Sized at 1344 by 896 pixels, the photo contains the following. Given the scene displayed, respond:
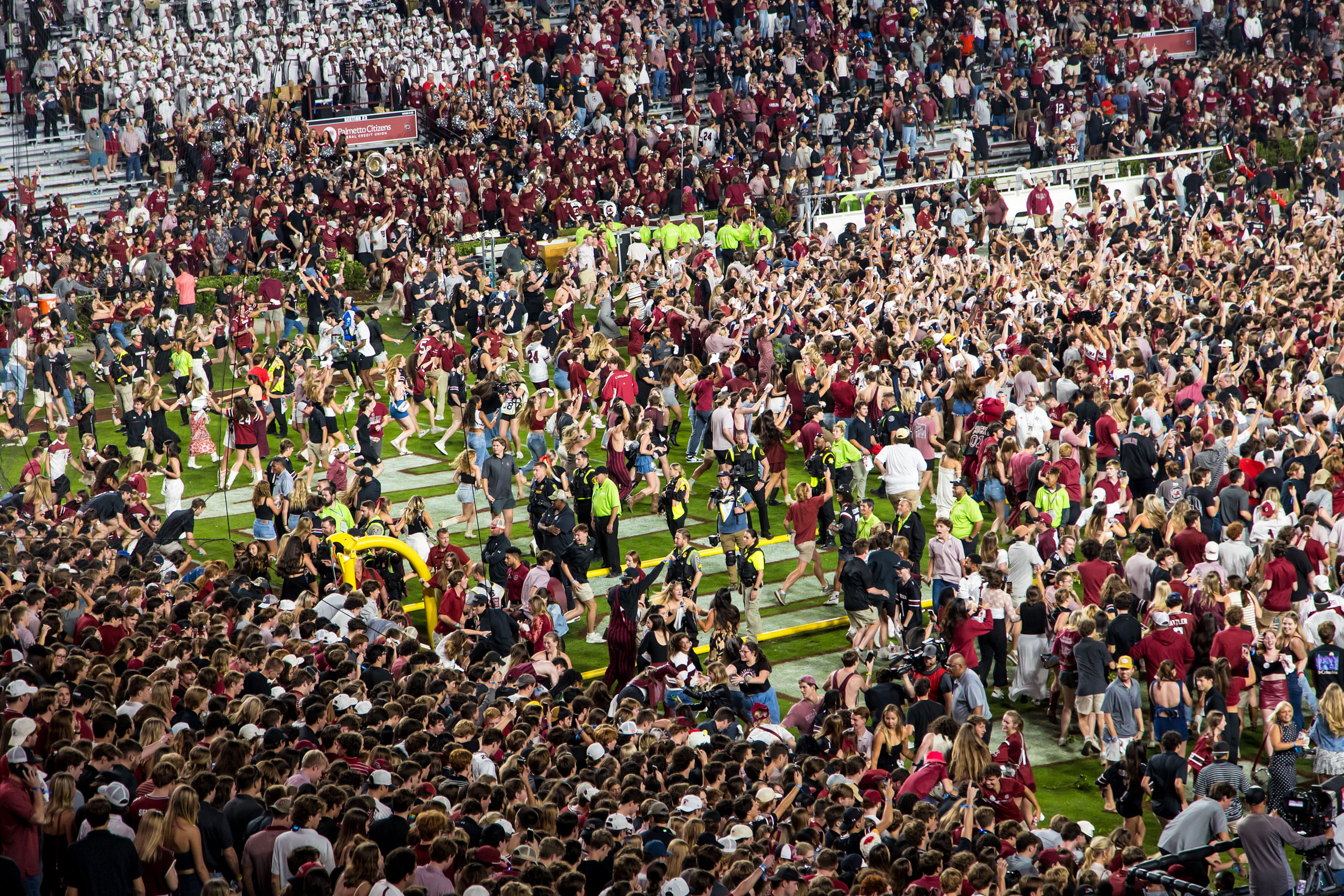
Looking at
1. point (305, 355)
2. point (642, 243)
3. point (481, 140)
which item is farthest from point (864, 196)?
point (305, 355)

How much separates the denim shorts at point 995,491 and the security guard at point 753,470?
255cm

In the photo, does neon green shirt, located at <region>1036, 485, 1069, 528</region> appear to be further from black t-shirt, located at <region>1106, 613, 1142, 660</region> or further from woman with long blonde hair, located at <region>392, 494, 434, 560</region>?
woman with long blonde hair, located at <region>392, 494, 434, 560</region>

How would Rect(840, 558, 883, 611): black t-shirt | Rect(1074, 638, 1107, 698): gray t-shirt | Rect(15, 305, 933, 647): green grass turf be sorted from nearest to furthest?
1. Rect(1074, 638, 1107, 698): gray t-shirt
2. Rect(840, 558, 883, 611): black t-shirt
3. Rect(15, 305, 933, 647): green grass turf

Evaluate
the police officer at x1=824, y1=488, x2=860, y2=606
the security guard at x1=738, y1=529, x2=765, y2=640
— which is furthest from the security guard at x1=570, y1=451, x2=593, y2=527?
the police officer at x1=824, y1=488, x2=860, y2=606

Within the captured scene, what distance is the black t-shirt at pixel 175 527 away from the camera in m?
17.5

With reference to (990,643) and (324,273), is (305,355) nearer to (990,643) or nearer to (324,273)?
(324,273)

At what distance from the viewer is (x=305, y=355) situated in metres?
24.0

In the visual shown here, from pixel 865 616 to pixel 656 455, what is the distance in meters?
5.01

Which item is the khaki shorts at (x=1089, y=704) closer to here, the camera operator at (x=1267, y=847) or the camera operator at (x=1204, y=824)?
the camera operator at (x=1204, y=824)

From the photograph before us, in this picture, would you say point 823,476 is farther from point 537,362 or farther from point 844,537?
point 537,362

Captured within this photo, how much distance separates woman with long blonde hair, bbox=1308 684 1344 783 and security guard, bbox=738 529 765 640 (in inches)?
205

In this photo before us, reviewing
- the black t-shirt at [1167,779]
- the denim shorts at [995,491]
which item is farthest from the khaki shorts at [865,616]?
the black t-shirt at [1167,779]

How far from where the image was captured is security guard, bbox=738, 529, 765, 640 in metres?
15.0

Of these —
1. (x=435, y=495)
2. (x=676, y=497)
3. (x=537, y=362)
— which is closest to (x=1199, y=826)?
(x=676, y=497)
